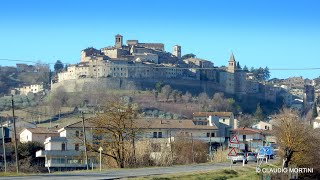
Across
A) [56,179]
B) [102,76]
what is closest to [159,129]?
[56,179]

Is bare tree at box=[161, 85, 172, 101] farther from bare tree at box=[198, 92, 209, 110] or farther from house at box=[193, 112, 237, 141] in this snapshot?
house at box=[193, 112, 237, 141]

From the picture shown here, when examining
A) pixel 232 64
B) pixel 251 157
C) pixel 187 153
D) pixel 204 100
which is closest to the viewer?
pixel 251 157

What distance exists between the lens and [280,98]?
186 metres

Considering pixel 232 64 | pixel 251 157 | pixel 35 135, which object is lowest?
pixel 35 135

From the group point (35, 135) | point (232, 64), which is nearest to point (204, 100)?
point (232, 64)

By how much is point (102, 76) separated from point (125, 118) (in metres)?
124

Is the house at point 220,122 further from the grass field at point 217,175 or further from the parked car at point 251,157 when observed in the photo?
the grass field at point 217,175

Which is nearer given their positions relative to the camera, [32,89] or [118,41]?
[32,89]

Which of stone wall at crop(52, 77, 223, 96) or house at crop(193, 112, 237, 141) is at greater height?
stone wall at crop(52, 77, 223, 96)

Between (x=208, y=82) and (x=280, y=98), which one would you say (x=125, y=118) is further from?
(x=280, y=98)

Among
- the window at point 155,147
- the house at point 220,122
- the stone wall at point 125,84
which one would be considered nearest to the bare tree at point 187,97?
the stone wall at point 125,84

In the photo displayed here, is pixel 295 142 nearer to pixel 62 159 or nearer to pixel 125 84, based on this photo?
pixel 62 159

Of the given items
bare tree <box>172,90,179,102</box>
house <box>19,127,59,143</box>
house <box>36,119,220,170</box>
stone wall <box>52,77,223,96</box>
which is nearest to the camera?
house <box>36,119,220,170</box>

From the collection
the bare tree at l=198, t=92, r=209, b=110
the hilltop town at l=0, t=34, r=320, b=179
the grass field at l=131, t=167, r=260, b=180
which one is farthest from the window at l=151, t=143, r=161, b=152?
the bare tree at l=198, t=92, r=209, b=110
